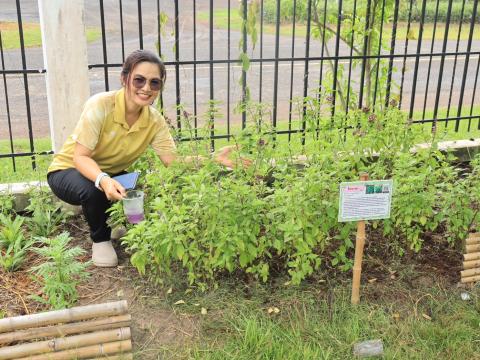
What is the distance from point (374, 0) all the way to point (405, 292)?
9.58ft

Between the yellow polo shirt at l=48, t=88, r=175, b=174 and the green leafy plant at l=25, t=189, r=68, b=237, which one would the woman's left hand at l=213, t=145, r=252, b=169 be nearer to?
the yellow polo shirt at l=48, t=88, r=175, b=174

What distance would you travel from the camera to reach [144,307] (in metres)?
3.07

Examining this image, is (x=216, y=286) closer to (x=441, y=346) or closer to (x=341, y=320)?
(x=341, y=320)

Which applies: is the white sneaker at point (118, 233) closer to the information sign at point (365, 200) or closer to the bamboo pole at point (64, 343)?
the bamboo pole at point (64, 343)

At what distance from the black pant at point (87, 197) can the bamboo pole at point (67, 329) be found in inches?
34.6

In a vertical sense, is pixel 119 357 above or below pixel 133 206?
below

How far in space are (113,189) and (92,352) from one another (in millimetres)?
924

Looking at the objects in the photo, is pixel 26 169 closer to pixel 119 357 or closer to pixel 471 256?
pixel 119 357

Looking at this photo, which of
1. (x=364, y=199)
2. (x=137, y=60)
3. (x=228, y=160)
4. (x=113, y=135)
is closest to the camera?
(x=364, y=199)

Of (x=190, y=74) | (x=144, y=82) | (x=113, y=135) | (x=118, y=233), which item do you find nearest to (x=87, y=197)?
(x=113, y=135)

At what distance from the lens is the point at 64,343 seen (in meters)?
2.61

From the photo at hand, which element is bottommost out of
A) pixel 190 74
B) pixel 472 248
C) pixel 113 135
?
pixel 190 74

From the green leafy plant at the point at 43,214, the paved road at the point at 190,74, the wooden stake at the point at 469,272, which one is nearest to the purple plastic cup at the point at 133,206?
the green leafy plant at the point at 43,214

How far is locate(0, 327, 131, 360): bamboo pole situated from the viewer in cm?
256
